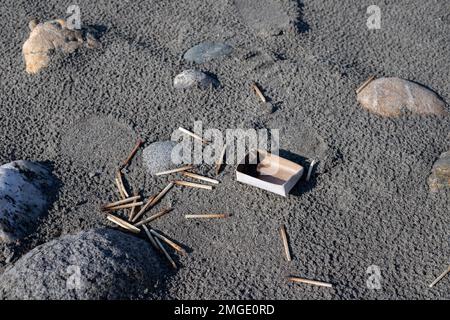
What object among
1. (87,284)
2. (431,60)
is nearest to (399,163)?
(431,60)

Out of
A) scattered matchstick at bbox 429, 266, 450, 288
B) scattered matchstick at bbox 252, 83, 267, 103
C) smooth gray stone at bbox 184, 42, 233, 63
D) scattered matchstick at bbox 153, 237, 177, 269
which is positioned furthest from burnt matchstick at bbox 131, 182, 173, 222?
scattered matchstick at bbox 429, 266, 450, 288

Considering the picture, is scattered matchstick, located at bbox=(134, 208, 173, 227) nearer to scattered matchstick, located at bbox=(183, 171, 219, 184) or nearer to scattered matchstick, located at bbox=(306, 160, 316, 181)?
scattered matchstick, located at bbox=(183, 171, 219, 184)

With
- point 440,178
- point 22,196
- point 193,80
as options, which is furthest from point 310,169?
point 22,196

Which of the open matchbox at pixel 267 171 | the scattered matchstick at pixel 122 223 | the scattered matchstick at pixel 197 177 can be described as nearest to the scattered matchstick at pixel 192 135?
the scattered matchstick at pixel 197 177

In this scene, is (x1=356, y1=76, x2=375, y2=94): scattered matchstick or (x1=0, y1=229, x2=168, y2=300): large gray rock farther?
(x1=356, y1=76, x2=375, y2=94): scattered matchstick

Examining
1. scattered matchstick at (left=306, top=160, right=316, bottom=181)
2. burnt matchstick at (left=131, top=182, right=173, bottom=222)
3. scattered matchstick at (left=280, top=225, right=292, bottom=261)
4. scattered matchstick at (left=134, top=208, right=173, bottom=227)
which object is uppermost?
burnt matchstick at (left=131, top=182, right=173, bottom=222)
